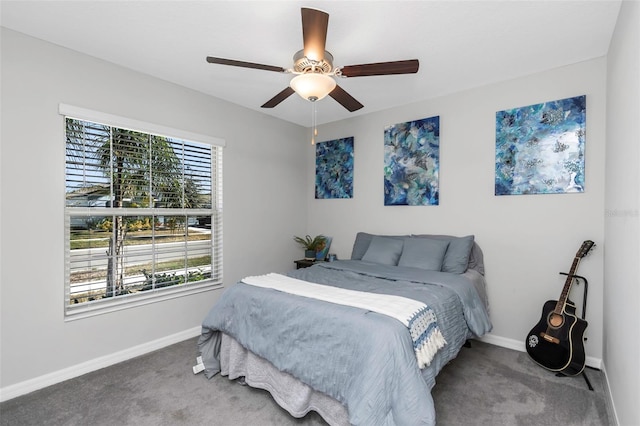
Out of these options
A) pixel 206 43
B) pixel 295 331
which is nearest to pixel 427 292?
pixel 295 331

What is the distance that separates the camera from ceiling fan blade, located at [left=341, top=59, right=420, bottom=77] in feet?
6.13

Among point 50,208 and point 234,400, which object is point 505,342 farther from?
point 50,208

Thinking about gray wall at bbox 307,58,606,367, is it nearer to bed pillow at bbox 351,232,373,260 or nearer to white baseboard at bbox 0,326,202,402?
bed pillow at bbox 351,232,373,260

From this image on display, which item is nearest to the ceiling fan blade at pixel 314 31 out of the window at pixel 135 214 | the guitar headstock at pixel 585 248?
the window at pixel 135 214

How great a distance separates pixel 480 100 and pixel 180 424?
3.69 meters

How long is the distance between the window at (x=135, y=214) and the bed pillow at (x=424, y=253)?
206cm

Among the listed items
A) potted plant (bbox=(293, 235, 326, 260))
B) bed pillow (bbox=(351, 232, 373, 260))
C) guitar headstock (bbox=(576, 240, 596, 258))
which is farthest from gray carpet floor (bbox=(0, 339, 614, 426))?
potted plant (bbox=(293, 235, 326, 260))

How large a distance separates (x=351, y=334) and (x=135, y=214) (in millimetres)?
2300

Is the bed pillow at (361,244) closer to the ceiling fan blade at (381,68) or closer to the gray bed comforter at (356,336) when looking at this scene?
the gray bed comforter at (356,336)

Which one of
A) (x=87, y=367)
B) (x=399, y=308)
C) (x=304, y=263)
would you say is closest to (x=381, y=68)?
(x=399, y=308)

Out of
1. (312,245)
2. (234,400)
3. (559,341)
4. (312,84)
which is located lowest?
(234,400)

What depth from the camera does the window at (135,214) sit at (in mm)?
2539

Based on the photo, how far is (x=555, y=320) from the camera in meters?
2.44

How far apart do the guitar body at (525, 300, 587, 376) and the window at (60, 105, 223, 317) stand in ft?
10.3
